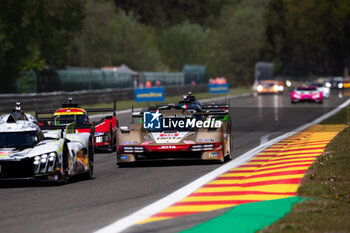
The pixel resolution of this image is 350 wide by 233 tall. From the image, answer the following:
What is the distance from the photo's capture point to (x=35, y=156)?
13484mm

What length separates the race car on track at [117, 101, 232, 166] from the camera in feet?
54.4

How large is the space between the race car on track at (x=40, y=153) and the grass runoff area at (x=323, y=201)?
3994 millimetres

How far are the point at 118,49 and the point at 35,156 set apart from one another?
3446 inches

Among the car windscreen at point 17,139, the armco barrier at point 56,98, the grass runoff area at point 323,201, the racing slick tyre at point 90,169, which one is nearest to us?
the grass runoff area at point 323,201

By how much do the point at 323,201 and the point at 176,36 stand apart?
113216mm

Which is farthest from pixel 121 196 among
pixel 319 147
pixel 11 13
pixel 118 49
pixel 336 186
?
pixel 118 49

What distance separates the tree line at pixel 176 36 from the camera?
58.4 meters

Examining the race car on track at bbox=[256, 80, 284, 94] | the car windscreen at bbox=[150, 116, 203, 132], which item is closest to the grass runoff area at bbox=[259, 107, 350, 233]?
the car windscreen at bbox=[150, 116, 203, 132]

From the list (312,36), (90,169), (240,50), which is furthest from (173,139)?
(312,36)

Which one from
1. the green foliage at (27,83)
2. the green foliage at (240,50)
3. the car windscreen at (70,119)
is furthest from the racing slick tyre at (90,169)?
the green foliage at (240,50)

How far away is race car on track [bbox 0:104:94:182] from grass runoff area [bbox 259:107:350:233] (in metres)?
3.99

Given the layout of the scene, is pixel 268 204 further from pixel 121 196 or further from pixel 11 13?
pixel 11 13

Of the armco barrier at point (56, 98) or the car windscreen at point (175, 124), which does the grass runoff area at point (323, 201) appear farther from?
the armco barrier at point (56, 98)

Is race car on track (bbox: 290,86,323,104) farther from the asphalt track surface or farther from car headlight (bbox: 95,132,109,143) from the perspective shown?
the asphalt track surface
